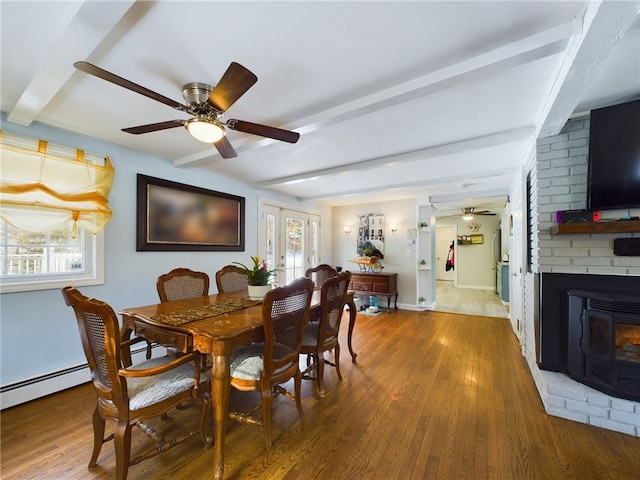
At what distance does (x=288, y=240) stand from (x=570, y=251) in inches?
164

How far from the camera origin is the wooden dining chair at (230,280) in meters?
2.98

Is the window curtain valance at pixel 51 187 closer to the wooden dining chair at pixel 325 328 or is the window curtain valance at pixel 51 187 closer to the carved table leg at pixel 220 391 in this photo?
the carved table leg at pixel 220 391

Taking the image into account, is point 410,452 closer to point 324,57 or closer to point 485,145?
point 324,57

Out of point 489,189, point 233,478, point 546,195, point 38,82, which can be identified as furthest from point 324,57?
point 489,189

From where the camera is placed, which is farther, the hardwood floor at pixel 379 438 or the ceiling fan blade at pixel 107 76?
the hardwood floor at pixel 379 438

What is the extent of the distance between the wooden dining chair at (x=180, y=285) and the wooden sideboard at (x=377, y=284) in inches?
124

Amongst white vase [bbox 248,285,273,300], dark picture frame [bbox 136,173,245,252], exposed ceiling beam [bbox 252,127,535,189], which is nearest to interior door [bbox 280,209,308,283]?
dark picture frame [bbox 136,173,245,252]

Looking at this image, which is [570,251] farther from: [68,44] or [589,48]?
[68,44]

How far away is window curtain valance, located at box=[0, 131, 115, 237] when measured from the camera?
7.20ft

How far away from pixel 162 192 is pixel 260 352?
236cm

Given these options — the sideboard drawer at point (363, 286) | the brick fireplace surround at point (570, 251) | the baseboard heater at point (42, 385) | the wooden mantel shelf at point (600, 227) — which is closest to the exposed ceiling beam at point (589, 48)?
the brick fireplace surround at point (570, 251)

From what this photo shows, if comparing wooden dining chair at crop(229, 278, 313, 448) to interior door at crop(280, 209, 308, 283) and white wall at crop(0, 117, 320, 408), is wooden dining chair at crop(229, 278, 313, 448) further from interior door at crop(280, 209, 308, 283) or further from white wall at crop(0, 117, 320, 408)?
interior door at crop(280, 209, 308, 283)

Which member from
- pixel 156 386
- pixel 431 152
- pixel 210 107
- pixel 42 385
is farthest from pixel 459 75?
pixel 42 385

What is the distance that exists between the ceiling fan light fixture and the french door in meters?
2.89
